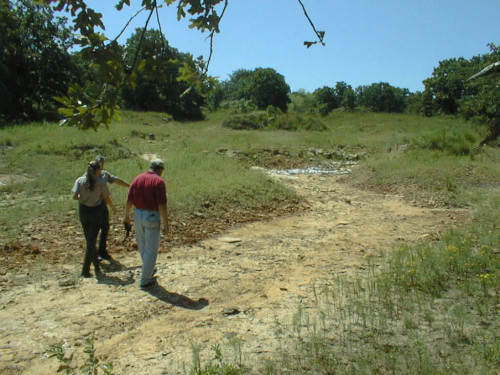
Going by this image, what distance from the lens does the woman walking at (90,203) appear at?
21.6ft

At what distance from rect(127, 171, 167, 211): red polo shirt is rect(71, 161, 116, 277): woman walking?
777 mm

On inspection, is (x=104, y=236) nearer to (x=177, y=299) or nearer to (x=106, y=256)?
(x=106, y=256)

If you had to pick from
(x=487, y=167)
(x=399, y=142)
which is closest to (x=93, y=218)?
(x=487, y=167)

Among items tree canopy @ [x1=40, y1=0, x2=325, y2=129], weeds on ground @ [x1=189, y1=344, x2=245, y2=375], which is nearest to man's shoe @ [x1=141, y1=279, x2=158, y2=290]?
weeds on ground @ [x1=189, y1=344, x2=245, y2=375]

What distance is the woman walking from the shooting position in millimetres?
6598

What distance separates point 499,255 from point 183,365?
15.4 ft

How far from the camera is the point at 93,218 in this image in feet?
21.9

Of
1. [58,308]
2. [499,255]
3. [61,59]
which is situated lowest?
[58,308]

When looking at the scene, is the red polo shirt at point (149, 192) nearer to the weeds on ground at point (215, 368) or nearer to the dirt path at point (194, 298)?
the dirt path at point (194, 298)

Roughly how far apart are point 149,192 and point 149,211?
9.2 inches

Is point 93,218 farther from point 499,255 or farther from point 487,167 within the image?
point 487,167

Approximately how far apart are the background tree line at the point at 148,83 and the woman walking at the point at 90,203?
106cm

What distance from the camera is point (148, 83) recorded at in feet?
14.5

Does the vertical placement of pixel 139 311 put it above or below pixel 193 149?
below
